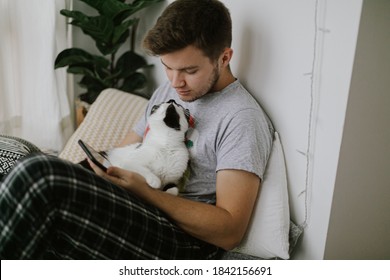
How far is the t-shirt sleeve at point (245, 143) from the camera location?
1056 millimetres

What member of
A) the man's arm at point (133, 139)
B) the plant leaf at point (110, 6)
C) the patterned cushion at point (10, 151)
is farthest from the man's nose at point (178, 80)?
the plant leaf at point (110, 6)

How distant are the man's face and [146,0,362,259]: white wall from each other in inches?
7.3

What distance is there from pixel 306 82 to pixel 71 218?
2.33 feet

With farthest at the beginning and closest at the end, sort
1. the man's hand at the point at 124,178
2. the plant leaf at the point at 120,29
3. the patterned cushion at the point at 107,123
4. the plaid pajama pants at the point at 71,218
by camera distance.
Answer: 1. the plant leaf at the point at 120,29
2. the patterned cushion at the point at 107,123
3. the man's hand at the point at 124,178
4. the plaid pajama pants at the point at 71,218

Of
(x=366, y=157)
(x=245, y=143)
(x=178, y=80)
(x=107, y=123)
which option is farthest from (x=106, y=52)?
(x=366, y=157)

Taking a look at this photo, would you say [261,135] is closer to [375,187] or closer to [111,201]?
[375,187]

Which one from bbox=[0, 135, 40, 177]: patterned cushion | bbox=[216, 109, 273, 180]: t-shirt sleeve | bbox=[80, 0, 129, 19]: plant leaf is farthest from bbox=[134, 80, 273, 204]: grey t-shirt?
bbox=[80, 0, 129, 19]: plant leaf

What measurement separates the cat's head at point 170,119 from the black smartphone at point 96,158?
181mm

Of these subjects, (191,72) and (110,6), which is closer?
(191,72)

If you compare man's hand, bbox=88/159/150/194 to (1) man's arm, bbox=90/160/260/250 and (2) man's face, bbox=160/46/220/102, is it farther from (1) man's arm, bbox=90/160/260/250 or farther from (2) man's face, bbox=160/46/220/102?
(2) man's face, bbox=160/46/220/102

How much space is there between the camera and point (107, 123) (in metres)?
1.68

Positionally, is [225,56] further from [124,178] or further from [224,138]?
[124,178]

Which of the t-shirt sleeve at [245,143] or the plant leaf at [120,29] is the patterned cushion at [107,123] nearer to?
the plant leaf at [120,29]

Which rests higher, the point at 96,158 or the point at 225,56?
the point at 225,56
